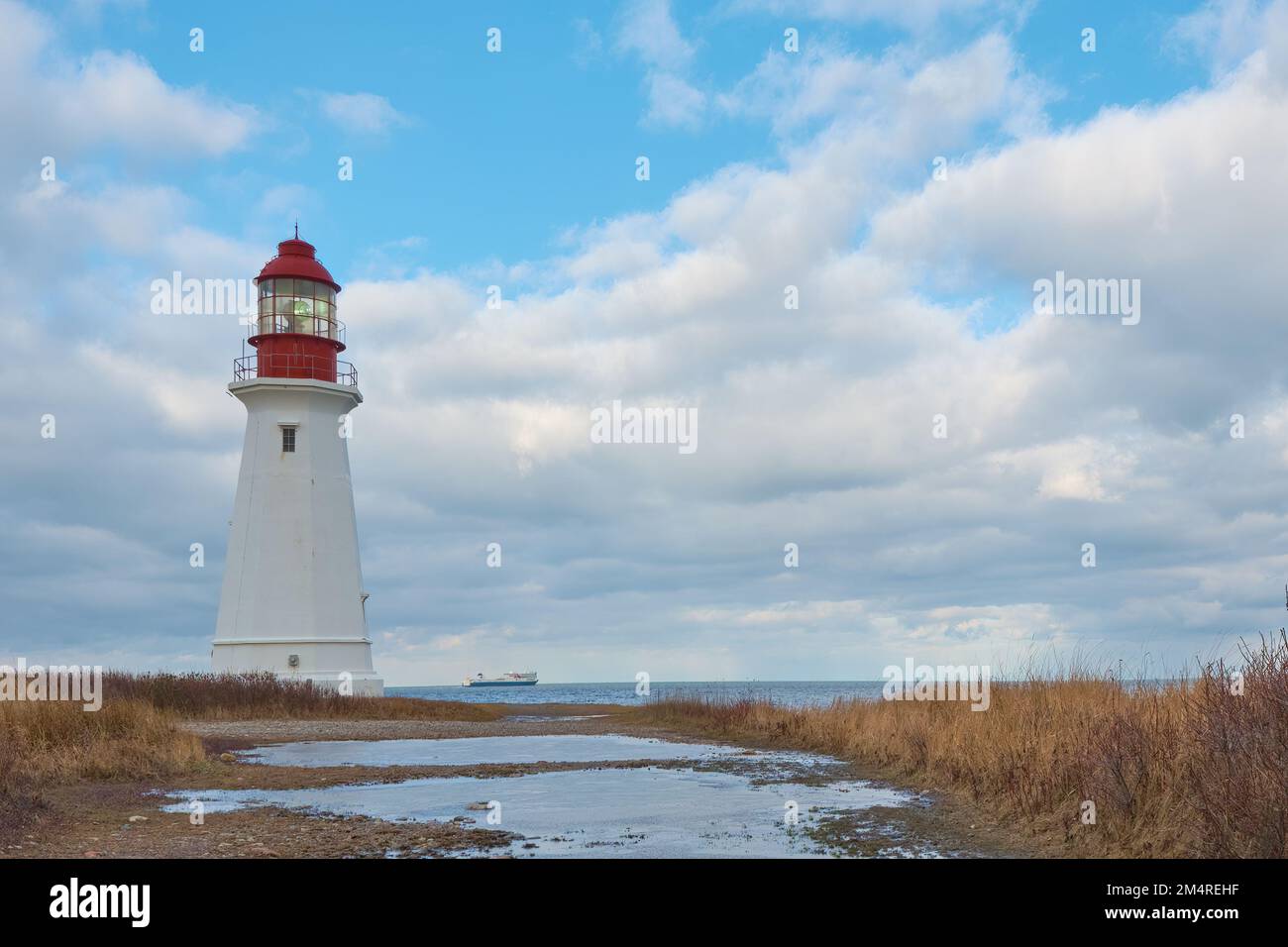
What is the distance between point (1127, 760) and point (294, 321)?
1196 inches

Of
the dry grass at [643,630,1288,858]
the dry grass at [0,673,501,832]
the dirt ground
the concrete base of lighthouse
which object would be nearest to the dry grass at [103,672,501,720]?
the dry grass at [0,673,501,832]

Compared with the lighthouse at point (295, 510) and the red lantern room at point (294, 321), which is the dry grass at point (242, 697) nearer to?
the lighthouse at point (295, 510)

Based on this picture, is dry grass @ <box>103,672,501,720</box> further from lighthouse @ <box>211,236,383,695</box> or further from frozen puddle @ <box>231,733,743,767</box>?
frozen puddle @ <box>231,733,743,767</box>

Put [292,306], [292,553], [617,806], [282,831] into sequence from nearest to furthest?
1. [282,831]
2. [617,806]
3. [292,553]
4. [292,306]

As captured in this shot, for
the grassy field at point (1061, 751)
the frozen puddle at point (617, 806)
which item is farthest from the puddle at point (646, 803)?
the grassy field at point (1061, 751)

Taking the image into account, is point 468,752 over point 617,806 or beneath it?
beneath

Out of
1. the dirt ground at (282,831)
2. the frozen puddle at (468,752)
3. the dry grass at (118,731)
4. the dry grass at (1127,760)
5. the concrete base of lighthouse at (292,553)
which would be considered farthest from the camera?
the concrete base of lighthouse at (292,553)

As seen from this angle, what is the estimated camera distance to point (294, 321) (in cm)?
3488

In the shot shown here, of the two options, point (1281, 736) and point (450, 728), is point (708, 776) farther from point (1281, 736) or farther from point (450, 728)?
point (450, 728)

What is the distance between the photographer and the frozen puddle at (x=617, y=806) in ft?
35.5

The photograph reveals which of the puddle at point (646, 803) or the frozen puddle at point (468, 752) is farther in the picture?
the frozen puddle at point (468, 752)

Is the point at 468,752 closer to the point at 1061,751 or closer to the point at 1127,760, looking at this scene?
the point at 1061,751

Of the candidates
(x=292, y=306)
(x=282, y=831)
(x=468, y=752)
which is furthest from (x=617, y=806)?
(x=292, y=306)

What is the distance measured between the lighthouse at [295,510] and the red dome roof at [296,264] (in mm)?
42
